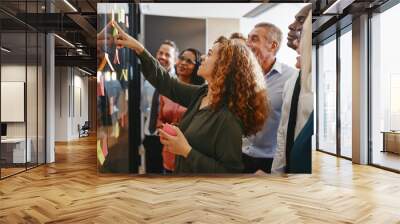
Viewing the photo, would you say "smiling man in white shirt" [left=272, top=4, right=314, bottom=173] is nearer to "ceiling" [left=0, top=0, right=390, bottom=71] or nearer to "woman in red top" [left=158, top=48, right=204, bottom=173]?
"ceiling" [left=0, top=0, right=390, bottom=71]

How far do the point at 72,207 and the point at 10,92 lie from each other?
11.4ft

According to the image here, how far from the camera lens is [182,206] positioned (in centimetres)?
445

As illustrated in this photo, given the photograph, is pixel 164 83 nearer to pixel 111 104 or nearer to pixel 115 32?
pixel 111 104

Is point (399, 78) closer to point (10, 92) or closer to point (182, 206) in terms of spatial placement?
point (182, 206)

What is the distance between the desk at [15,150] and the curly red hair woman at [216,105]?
8.95ft

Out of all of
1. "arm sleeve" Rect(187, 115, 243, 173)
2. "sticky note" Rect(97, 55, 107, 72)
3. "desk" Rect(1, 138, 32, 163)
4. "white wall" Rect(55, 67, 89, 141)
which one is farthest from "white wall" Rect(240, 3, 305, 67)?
"white wall" Rect(55, 67, 89, 141)

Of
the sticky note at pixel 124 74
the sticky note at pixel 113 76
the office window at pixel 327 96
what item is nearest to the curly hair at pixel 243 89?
the sticky note at pixel 124 74

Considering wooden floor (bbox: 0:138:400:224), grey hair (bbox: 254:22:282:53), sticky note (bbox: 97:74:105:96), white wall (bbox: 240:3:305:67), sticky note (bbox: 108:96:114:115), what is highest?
white wall (bbox: 240:3:305:67)

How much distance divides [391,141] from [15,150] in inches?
279

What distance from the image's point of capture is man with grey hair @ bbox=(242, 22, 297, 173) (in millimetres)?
6266

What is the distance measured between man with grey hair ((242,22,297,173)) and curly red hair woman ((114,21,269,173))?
101 millimetres

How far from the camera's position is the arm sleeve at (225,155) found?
20.4 feet

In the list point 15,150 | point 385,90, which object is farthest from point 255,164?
point 15,150

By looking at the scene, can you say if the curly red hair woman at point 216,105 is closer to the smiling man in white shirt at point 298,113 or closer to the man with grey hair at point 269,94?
the man with grey hair at point 269,94
